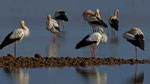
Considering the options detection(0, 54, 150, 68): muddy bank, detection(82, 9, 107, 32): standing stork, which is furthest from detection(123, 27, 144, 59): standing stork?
detection(82, 9, 107, 32): standing stork

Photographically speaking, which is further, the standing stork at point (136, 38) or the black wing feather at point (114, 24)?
the black wing feather at point (114, 24)

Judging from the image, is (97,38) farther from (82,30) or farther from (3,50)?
(82,30)

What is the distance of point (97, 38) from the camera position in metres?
14.6

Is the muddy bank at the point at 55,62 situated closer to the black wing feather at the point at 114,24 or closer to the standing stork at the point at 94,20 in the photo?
the standing stork at the point at 94,20

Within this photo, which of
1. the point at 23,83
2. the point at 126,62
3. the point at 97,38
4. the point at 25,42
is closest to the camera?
the point at 23,83

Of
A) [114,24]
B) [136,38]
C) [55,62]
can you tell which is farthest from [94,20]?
[55,62]

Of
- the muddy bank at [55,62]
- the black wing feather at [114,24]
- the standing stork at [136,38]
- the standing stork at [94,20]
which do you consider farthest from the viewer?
the black wing feather at [114,24]

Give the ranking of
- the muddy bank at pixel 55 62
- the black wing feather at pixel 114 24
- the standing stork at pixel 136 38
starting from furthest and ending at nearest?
the black wing feather at pixel 114 24 → the standing stork at pixel 136 38 → the muddy bank at pixel 55 62

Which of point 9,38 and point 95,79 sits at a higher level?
point 9,38

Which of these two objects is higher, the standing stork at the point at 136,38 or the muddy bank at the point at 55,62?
the standing stork at the point at 136,38

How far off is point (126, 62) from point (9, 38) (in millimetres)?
3634

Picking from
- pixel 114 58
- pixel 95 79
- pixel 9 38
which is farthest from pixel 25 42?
pixel 95 79

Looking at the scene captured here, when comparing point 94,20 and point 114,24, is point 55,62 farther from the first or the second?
point 114,24

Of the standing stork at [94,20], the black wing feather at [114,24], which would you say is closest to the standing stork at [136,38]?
the standing stork at [94,20]
